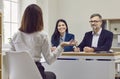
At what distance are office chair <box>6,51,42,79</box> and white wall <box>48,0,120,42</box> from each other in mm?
3402

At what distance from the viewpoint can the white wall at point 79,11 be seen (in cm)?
595

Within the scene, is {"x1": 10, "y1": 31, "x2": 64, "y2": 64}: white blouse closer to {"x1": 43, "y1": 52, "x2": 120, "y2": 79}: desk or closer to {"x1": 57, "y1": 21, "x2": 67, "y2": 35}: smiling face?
{"x1": 43, "y1": 52, "x2": 120, "y2": 79}: desk

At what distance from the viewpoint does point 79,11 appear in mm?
6227

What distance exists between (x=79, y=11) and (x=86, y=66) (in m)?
3.18

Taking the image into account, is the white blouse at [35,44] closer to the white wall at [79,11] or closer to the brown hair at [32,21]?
the brown hair at [32,21]

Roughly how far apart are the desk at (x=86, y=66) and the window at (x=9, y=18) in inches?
82.8

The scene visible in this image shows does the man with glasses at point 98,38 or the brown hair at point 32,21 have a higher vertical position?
the brown hair at point 32,21

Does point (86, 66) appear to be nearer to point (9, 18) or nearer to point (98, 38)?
point (98, 38)

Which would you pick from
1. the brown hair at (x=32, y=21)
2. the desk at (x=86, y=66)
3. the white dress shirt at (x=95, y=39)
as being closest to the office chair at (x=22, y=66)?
the brown hair at (x=32, y=21)

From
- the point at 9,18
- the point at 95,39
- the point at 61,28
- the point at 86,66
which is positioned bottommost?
the point at 86,66

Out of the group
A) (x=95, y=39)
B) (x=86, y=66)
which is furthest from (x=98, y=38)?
(x=86, y=66)

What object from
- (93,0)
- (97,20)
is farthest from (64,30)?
(93,0)

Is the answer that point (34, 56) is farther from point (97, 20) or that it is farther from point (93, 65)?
point (97, 20)

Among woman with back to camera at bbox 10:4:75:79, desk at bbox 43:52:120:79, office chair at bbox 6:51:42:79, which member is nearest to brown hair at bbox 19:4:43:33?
woman with back to camera at bbox 10:4:75:79
